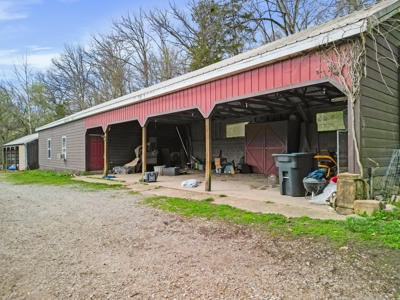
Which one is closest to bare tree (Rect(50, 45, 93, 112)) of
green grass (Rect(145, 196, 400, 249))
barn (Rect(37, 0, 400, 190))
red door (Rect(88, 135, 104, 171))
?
barn (Rect(37, 0, 400, 190))

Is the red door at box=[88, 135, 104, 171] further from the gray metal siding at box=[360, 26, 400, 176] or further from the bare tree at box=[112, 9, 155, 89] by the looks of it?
the gray metal siding at box=[360, 26, 400, 176]

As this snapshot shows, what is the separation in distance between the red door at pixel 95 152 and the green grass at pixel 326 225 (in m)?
9.97

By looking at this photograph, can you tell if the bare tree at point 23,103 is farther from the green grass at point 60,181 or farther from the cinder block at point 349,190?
the cinder block at point 349,190

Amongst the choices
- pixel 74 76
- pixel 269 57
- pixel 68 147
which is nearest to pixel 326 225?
pixel 269 57

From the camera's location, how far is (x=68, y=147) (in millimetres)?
15250

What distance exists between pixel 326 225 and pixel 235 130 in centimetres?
960

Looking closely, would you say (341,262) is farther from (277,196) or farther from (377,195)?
(277,196)

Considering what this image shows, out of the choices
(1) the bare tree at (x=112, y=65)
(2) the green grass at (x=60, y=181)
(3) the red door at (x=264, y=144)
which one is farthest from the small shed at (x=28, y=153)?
(3) the red door at (x=264, y=144)

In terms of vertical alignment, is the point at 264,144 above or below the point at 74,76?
below

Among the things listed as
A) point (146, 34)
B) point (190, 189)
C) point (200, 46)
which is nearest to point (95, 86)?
point (146, 34)

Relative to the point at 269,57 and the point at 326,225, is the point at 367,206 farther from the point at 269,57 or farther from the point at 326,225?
the point at 269,57

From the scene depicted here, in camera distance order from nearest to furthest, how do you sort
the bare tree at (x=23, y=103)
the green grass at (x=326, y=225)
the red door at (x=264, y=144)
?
the green grass at (x=326, y=225), the red door at (x=264, y=144), the bare tree at (x=23, y=103)

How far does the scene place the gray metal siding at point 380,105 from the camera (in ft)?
15.4

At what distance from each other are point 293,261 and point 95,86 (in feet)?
88.8
